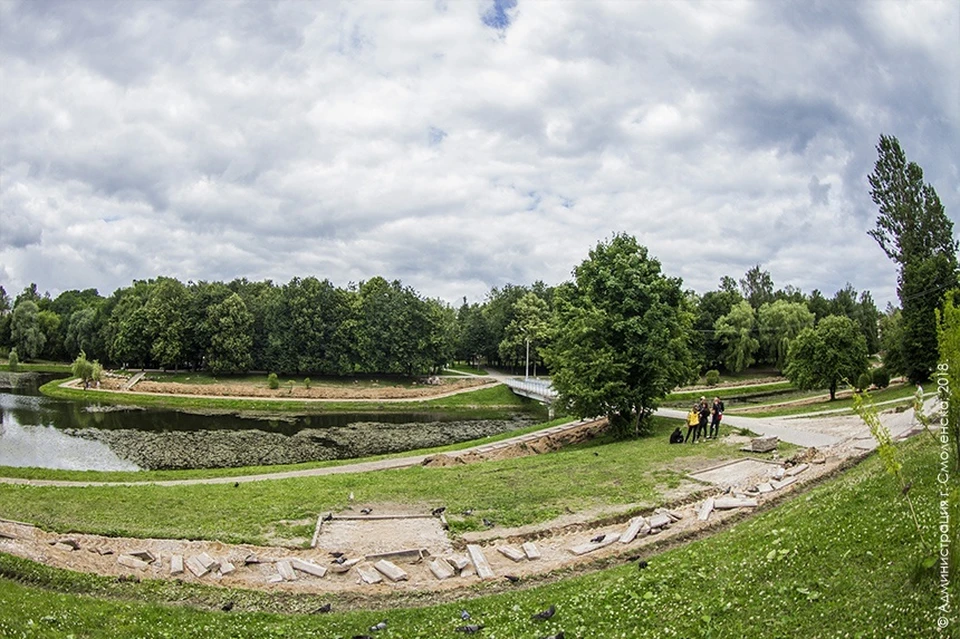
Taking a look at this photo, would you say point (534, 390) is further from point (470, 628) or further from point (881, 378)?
point (470, 628)

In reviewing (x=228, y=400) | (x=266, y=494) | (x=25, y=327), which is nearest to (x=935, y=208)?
(x=266, y=494)

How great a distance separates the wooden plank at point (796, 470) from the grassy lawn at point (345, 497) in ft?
12.0

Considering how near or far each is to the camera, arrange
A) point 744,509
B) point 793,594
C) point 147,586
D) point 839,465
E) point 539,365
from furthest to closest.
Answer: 1. point 539,365
2. point 839,465
3. point 744,509
4. point 147,586
5. point 793,594

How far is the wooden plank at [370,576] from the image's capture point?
14.6 m

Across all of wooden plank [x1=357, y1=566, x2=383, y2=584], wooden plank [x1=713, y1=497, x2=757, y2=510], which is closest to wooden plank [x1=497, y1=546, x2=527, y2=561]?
wooden plank [x1=357, y1=566, x2=383, y2=584]

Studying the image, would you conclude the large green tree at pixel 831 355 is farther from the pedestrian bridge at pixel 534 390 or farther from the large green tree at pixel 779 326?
the large green tree at pixel 779 326

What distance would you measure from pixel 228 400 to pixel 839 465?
203ft

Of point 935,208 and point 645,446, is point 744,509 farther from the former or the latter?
point 935,208

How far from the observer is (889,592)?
909 centimetres

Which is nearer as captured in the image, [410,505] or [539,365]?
[410,505]

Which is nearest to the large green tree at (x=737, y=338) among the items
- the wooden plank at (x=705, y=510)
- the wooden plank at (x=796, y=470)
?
the wooden plank at (x=796, y=470)

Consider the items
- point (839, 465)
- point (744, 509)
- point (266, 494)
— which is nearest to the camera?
point (744, 509)

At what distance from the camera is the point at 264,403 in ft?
219

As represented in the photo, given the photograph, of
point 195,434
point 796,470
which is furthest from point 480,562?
point 195,434
